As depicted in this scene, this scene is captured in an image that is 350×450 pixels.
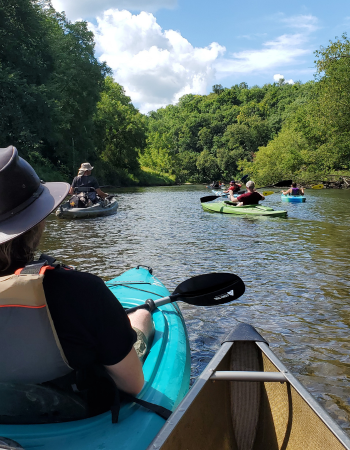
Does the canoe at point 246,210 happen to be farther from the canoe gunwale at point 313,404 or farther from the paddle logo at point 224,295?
the canoe gunwale at point 313,404

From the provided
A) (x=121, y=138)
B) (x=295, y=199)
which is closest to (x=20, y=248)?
(x=295, y=199)

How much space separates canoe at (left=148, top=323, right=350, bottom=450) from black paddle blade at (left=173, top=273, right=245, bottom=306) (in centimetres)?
49

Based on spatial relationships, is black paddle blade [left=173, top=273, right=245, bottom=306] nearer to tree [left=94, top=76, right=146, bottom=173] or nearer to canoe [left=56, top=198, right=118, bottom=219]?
canoe [left=56, top=198, right=118, bottom=219]

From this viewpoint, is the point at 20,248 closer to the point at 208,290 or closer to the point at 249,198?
the point at 208,290

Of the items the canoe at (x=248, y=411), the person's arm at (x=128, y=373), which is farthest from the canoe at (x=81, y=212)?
the person's arm at (x=128, y=373)

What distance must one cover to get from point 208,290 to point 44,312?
5.06 feet

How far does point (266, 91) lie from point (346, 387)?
7685cm

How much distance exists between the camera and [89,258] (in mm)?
6547

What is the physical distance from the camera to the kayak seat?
4.50 feet

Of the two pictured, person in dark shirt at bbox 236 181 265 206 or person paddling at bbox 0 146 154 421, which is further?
person in dark shirt at bbox 236 181 265 206

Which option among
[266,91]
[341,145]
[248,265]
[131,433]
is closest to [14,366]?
[131,433]

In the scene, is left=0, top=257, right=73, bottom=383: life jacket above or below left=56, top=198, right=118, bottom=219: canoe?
above

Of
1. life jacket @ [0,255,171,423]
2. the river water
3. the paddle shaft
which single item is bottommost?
the river water

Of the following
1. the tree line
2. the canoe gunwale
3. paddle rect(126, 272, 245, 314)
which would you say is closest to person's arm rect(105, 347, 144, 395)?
the canoe gunwale
